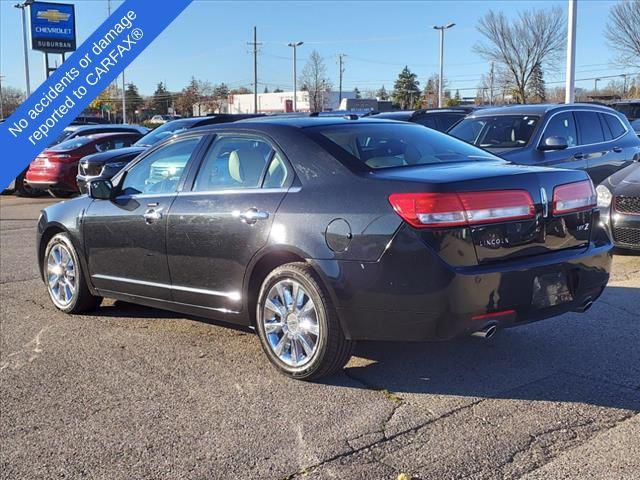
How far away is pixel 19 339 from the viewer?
5.48 m

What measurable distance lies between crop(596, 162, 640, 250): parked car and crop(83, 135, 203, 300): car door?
502cm

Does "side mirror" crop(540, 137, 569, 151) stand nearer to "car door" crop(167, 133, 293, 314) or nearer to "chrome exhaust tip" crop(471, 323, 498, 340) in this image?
"car door" crop(167, 133, 293, 314)

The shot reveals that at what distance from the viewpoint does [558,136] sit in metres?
9.51

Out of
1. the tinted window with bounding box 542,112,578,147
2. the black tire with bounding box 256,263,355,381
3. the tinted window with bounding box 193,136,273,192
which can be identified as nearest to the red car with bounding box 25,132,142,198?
the tinted window with bounding box 542,112,578,147

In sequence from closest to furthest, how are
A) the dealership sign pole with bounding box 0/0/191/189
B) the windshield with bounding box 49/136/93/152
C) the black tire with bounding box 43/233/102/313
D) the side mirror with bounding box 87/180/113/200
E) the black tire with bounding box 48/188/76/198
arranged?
the dealership sign pole with bounding box 0/0/191/189
the side mirror with bounding box 87/180/113/200
the black tire with bounding box 43/233/102/313
the windshield with bounding box 49/136/93/152
the black tire with bounding box 48/188/76/198

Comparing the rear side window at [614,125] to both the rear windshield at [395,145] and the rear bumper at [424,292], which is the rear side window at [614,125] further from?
the rear bumper at [424,292]

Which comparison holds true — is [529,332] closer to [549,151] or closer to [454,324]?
[454,324]

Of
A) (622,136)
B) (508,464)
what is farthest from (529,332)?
(622,136)

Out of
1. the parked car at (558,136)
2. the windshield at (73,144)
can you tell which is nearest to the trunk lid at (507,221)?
the parked car at (558,136)

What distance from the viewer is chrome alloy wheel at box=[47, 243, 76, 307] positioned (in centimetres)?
620

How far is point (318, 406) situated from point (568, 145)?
6970 millimetres

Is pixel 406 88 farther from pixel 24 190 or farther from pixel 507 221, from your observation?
pixel 507 221

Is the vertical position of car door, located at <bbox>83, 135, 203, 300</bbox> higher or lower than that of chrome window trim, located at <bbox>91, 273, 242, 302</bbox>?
higher

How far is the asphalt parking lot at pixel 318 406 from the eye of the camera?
3.34 metres
